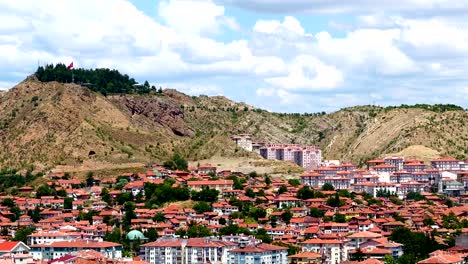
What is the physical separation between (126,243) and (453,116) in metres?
89.5

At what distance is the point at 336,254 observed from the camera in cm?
9262

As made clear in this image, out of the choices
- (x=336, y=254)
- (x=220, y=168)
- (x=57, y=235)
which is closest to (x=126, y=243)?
(x=57, y=235)

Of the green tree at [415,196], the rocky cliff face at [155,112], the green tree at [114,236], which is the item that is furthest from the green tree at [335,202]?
the rocky cliff face at [155,112]

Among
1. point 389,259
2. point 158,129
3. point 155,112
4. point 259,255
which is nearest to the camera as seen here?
point 389,259

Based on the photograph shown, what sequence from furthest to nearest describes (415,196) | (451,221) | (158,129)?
(158,129)
(415,196)
(451,221)

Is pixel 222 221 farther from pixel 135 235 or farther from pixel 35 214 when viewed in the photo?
pixel 35 214

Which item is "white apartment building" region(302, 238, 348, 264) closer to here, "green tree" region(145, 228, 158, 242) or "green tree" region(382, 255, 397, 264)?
"green tree" region(382, 255, 397, 264)

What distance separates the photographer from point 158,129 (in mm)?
164250

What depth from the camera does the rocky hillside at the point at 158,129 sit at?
143125 millimetres

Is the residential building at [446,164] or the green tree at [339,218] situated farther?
the residential building at [446,164]

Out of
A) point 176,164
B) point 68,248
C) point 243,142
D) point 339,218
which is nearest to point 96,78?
point 243,142

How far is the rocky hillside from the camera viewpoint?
143 meters

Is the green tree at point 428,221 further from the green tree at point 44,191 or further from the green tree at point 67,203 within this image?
the green tree at point 44,191

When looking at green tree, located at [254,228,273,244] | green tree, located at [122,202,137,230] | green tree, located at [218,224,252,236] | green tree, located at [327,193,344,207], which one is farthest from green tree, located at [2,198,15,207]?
green tree, located at [327,193,344,207]
